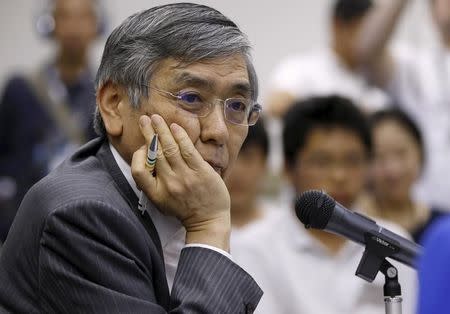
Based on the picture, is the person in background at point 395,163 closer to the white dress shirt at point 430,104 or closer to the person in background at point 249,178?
the white dress shirt at point 430,104

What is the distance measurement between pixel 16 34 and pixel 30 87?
240 centimetres

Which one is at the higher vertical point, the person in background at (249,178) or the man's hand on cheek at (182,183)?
the man's hand on cheek at (182,183)

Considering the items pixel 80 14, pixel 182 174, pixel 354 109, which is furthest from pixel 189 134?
pixel 80 14

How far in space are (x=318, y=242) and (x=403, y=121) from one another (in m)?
1.35

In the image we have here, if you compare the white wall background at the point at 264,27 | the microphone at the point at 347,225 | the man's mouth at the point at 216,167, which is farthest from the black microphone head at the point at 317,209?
the white wall background at the point at 264,27

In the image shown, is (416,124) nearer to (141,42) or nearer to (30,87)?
(30,87)

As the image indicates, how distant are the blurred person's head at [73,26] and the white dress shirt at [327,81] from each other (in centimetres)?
95

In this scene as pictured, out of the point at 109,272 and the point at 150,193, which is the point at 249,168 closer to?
the point at 150,193

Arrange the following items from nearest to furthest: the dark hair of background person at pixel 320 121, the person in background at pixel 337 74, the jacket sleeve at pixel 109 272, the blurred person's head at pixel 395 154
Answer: the jacket sleeve at pixel 109 272, the dark hair of background person at pixel 320 121, the blurred person's head at pixel 395 154, the person in background at pixel 337 74

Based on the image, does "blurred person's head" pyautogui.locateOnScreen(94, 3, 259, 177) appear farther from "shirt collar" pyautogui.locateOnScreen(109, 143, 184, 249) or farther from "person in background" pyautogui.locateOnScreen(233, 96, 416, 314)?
"person in background" pyautogui.locateOnScreen(233, 96, 416, 314)

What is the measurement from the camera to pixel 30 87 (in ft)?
17.3

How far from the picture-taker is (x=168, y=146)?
2.41 m

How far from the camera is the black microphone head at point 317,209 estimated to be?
8.05 ft

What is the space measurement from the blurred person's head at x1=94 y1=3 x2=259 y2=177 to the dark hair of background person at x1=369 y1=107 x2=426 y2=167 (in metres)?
2.63
